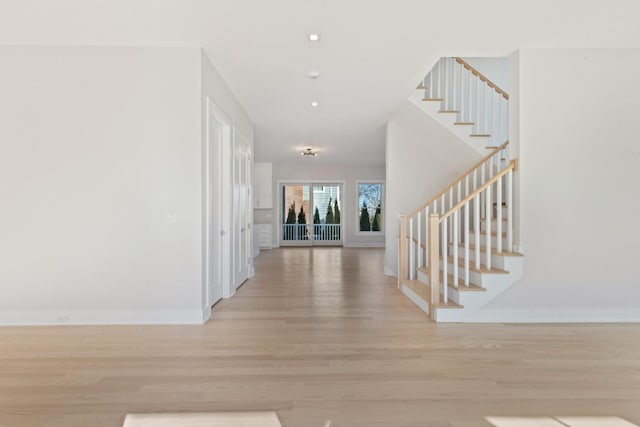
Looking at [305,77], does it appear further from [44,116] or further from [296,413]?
[296,413]

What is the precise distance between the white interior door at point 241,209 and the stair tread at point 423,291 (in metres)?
2.39

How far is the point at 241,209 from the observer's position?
17.8 feet

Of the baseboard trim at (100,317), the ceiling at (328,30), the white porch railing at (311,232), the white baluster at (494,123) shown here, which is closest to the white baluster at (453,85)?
the white baluster at (494,123)

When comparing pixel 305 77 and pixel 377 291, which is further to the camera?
pixel 377 291

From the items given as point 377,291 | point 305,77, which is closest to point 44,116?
point 305,77

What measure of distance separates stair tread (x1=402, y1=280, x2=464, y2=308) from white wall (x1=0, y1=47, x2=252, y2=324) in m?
2.41

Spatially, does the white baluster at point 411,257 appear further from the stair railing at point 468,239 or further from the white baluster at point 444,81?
the white baluster at point 444,81

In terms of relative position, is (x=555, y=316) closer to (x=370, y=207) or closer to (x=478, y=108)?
(x=478, y=108)

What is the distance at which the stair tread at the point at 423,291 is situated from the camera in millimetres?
3561

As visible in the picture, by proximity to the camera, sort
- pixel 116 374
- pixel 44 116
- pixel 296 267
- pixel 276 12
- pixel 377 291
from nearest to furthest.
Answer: pixel 116 374 → pixel 276 12 → pixel 44 116 → pixel 377 291 → pixel 296 267

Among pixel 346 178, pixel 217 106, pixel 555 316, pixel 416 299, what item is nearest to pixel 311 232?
pixel 346 178

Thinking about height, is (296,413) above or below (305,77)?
below

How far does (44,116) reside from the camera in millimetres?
3434

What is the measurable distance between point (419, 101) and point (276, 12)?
2837 mm
